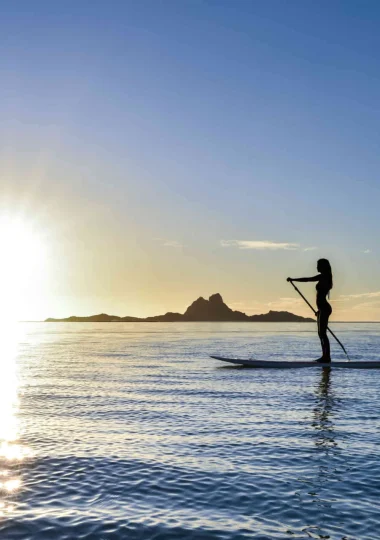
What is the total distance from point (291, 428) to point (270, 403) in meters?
4.43

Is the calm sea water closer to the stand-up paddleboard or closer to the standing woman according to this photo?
the standing woman

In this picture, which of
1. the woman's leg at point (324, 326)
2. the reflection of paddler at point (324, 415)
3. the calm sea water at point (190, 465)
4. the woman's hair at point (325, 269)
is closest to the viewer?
the calm sea water at point (190, 465)

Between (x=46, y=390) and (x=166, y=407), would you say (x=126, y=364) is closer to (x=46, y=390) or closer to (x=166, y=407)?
(x=46, y=390)

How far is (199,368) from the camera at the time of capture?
31.6m

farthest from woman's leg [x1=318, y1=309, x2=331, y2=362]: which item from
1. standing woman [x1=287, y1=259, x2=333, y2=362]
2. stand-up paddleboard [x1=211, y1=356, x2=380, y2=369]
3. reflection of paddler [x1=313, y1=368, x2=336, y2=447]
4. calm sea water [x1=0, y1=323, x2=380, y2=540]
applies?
calm sea water [x1=0, y1=323, x2=380, y2=540]

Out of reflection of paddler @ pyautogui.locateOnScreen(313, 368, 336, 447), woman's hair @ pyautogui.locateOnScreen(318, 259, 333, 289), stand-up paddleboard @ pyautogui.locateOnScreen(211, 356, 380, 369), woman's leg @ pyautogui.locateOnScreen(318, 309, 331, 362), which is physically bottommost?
reflection of paddler @ pyautogui.locateOnScreen(313, 368, 336, 447)

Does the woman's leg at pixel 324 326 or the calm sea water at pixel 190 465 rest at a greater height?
the woman's leg at pixel 324 326

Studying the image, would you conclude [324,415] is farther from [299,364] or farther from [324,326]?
[299,364]

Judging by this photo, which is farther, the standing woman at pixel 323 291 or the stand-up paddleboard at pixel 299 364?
the stand-up paddleboard at pixel 299 364

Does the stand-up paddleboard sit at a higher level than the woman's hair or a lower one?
lower

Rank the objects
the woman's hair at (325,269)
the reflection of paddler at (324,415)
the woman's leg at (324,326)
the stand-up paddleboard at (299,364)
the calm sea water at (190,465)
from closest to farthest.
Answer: the calm sea water at (190,465) < the reflection of paddler at (324,415) < the woman's leg at (324,326) < the woman's hair at (325,269) < the stand-up paddleboard at (299,364)

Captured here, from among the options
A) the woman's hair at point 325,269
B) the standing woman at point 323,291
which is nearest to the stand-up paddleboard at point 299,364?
the standing woman at point 323,291

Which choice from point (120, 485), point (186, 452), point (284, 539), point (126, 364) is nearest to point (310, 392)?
point (186, 452)

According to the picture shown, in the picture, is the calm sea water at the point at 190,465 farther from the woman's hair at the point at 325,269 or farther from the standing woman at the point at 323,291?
the woman's hair at the point at 325,269
